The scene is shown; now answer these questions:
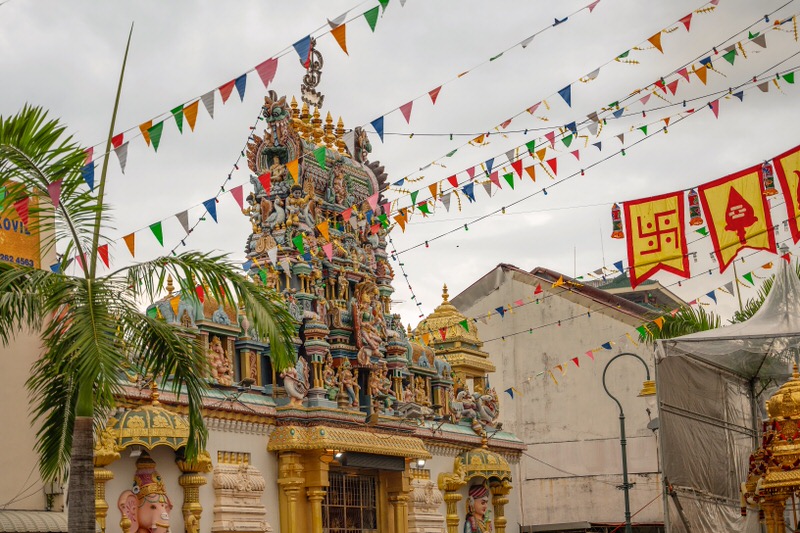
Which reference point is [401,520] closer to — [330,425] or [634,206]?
[330,425]

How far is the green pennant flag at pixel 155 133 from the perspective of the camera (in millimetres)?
19906

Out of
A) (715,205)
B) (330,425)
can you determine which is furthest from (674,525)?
(330,425)

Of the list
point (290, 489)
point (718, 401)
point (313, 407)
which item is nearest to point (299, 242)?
point (313, 407)

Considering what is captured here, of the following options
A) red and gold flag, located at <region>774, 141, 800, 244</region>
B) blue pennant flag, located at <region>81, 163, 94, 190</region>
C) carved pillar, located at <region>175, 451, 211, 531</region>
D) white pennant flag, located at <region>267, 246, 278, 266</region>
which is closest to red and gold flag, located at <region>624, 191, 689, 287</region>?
red and gold flag, located at <region>774, 141, 800, 244</region>

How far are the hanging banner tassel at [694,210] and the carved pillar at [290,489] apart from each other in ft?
33.2

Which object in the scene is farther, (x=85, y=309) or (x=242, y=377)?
(x=242, y=377)

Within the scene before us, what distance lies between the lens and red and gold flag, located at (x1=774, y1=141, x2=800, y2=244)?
24.4 metres

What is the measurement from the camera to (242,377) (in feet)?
93.4

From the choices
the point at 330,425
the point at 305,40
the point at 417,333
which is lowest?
the point at 330,425

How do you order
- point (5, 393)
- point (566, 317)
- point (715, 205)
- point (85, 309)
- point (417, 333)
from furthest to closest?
point (566, 317) < point (417, 333) < point (715, 205) < point (5, 393) < point (85, 309)

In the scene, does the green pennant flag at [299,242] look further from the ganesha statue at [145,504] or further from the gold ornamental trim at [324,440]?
the ganesha statue at [145,504]

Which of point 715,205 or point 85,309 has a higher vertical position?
point 715,205

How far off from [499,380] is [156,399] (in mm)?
24930

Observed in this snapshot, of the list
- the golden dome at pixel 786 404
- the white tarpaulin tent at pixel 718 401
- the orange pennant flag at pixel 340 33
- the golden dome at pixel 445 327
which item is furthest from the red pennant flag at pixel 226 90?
the golden dome at pixel 445 327
